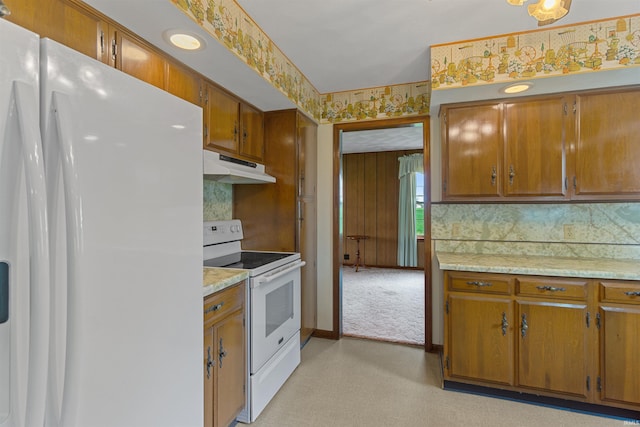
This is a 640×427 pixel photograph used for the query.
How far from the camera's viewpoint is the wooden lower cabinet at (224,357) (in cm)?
152

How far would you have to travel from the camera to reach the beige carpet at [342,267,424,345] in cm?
330

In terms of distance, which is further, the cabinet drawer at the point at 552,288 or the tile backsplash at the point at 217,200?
the tile backsplash at the point at 217,200

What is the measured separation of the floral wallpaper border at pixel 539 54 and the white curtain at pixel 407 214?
413cm

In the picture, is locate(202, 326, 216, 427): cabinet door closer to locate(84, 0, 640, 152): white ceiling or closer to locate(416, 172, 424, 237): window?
locate(84, 0, 640, 152): white ceiling

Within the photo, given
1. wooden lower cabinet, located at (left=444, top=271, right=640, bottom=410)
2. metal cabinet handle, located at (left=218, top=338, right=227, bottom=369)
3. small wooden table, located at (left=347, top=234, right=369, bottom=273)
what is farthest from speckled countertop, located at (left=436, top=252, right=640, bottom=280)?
small wooden table, located at (left=347, top=234, right=369, bottom=273)

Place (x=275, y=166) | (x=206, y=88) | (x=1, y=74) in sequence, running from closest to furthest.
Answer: (x=1, y=74), (x=206, y=88), (x=275, y=166)

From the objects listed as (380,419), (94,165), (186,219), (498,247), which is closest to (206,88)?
(186,219)

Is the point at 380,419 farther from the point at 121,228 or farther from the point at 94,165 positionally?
the point at 94,165

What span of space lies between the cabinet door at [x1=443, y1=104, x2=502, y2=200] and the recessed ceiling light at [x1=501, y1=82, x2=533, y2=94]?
12 cm

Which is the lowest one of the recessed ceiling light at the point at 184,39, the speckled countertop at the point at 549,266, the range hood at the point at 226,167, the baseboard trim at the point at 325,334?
the baseboard trim at the point at 325,334

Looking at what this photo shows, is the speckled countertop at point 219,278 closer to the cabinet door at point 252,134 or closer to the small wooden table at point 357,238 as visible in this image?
the cabinet door at point 252,134

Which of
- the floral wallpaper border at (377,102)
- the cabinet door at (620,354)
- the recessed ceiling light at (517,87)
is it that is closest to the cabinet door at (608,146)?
the recessed ceiling light at (517,87)

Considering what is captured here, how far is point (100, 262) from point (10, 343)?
0.76ft

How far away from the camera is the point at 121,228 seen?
0.87 meters
